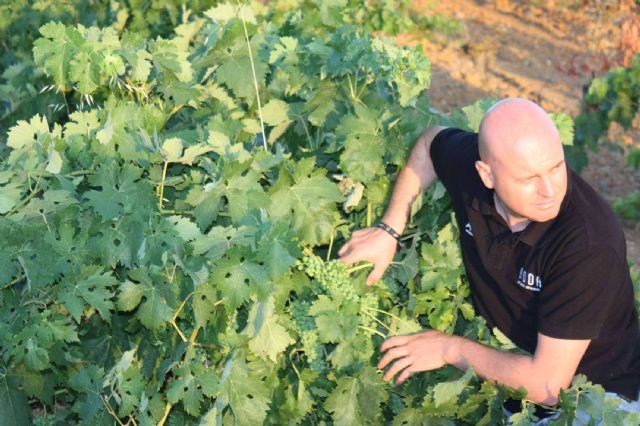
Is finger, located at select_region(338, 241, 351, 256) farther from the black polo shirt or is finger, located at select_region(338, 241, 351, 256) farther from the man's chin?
the man's chin

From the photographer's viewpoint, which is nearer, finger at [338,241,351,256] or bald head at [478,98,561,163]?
bald head at [478,98,561,163]

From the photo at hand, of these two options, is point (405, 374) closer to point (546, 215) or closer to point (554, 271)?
point (554, 271)

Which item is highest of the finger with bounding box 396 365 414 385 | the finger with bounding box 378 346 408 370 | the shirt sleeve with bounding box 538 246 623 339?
the shirt sleeve with bounding box 538 246 623 339

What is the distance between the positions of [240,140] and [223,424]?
131 cm

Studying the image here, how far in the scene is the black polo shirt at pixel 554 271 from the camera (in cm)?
325

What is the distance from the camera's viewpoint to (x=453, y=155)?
3.89 meters

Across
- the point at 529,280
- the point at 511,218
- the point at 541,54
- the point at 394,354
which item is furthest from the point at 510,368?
the point at 541,54

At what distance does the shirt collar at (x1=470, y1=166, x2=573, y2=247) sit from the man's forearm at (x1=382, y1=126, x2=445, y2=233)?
38 centimetres

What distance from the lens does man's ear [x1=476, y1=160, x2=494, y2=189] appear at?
137 inches

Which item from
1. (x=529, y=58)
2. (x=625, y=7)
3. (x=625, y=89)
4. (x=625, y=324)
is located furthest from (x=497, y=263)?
(x=625, y=7)

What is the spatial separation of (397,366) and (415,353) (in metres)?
0.08

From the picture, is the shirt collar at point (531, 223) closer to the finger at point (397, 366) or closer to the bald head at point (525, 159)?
the bald head at point (525, 159)

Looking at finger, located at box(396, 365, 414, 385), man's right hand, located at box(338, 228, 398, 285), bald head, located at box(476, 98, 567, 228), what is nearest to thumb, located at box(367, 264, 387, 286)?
man's right hand, located at box(338, 228, 398, 285)

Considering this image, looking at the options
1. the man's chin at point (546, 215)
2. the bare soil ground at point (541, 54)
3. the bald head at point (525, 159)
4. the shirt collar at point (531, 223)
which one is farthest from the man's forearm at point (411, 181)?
the bare soil ground at point (541, 54)
